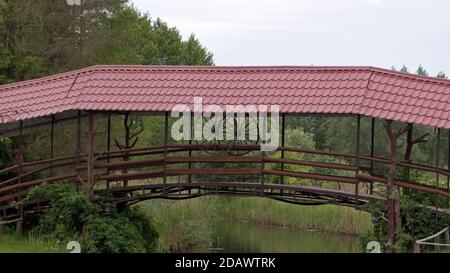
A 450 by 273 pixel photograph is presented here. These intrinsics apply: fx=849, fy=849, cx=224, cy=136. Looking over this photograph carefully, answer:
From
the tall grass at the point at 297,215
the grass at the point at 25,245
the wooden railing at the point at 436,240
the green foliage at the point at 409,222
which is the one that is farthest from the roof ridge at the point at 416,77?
the tall grass at the point at 297,215

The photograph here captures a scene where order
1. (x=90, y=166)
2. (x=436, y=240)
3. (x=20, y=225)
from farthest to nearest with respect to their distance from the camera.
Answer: (x=20, y=225) < (x=90, y=166) < (x=436, y=240)

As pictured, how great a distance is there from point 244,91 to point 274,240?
29.0ft

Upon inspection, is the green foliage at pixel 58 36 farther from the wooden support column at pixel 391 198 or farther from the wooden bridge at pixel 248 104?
the wooden support column at pixel 391 198

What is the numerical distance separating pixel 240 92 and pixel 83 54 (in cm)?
1223

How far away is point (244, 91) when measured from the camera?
17.5 m

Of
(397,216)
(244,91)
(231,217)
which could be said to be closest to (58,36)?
(231,217)

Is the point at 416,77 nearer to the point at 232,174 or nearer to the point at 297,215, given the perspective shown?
the point at 232,174

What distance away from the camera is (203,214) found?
83.5 feet

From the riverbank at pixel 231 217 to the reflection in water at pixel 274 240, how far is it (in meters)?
0.26

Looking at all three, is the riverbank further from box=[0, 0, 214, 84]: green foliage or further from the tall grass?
box=[0, 0, 214, 84]: green foliage

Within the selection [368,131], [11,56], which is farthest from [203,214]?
[368,131]

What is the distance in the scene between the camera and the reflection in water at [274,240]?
23.6 meters

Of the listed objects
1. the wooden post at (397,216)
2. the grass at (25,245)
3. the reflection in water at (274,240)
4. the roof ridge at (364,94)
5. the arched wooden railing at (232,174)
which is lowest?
the reflection in water at (274,240)
